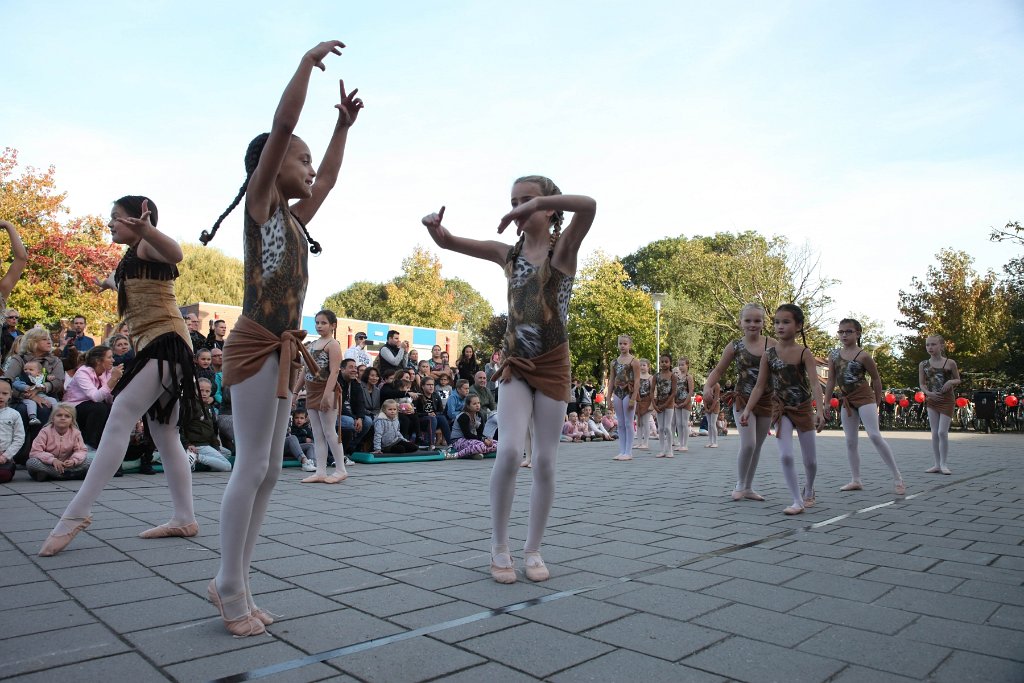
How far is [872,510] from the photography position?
260 inches

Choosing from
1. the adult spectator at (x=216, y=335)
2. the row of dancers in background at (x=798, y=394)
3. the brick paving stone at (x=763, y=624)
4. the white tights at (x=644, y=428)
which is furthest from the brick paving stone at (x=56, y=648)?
the white tights at (x=644, y=428)

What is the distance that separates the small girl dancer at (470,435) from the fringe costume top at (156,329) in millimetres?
8233

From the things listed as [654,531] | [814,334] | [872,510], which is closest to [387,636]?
[654,531]

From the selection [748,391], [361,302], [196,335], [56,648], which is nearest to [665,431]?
[748,391]

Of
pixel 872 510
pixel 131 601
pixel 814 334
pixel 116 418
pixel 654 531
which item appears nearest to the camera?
pixel 131 601

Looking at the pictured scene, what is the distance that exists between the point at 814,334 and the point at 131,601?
40.6m

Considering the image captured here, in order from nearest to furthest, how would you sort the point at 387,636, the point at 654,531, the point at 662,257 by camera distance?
the point at 387,636
the point at 654,531
the point at 662,257

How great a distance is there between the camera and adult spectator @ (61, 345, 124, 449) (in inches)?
341

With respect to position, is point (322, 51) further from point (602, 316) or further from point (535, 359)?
point (602, 316)

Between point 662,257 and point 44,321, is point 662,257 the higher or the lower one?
the higher one

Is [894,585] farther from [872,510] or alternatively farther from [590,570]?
[872,510]

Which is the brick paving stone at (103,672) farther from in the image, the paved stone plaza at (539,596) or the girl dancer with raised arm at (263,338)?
the girl dancer with raised arm at (263,338)

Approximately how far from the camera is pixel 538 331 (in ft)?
13.3

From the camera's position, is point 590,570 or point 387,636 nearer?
point 387,636
